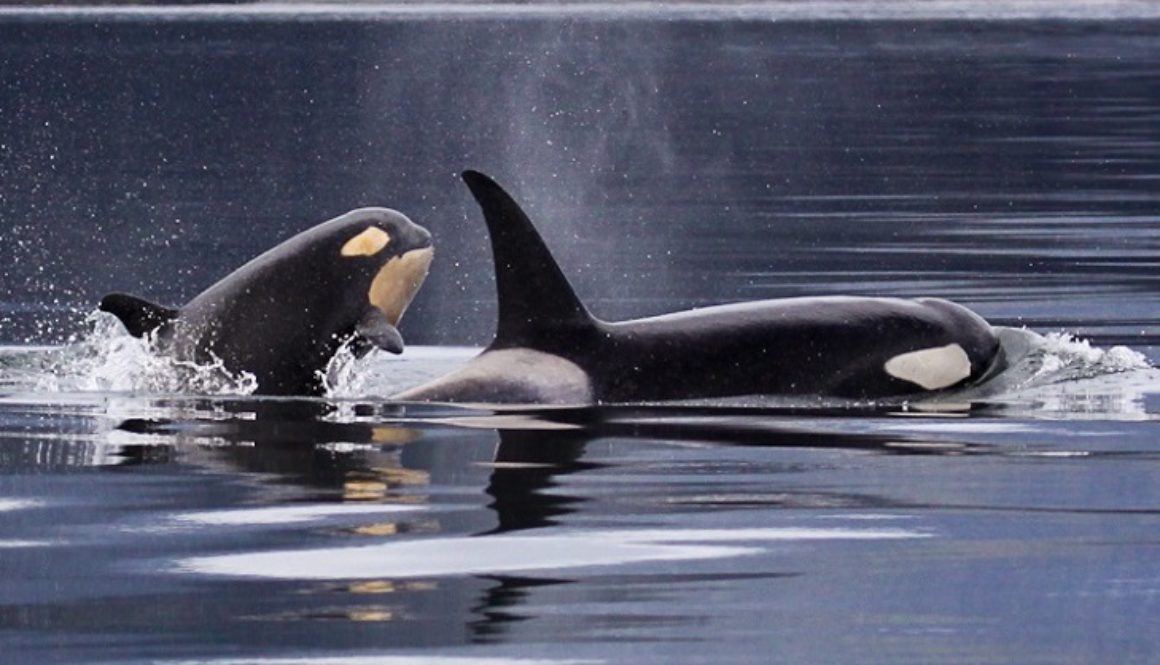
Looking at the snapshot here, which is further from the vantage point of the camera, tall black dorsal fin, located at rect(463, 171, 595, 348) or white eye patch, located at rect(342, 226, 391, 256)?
white eye patch, located at rect(342, 226, 391, 256)

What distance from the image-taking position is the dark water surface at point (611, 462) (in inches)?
343

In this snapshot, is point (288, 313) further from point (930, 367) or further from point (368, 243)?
point (930, 367)

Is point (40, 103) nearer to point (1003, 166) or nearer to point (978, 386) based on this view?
point (1003, 166)

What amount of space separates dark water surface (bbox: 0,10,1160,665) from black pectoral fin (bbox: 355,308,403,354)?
0.85ft

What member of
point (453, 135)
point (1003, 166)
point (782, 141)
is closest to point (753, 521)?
point (1003, 166)

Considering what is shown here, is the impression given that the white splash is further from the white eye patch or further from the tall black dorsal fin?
the tall black dorsal fin

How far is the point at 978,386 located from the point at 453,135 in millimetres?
33947

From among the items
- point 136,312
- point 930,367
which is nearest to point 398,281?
point 136,312

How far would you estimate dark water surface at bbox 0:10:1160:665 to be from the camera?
8711 mm

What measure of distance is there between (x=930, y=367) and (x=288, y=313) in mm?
2743

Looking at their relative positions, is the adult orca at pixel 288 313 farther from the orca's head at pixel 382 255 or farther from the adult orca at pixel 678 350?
the adult orca at pixel 678 350

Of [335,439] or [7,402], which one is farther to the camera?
[7,402]

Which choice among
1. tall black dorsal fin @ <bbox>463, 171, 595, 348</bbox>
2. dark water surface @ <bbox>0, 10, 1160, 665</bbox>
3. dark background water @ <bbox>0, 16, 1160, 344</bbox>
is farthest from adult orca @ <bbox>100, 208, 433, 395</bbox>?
dark background water @ <bbox>0, 16, 1160, 344</bbox>

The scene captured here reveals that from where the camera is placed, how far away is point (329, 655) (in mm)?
8242
